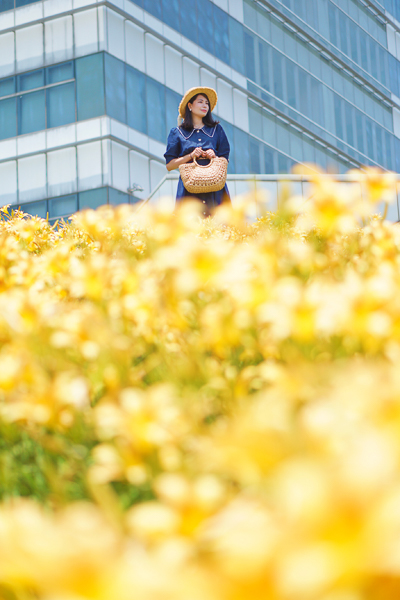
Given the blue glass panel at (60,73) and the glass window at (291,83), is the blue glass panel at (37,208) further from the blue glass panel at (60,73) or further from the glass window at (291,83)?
the glass window at (291,83)

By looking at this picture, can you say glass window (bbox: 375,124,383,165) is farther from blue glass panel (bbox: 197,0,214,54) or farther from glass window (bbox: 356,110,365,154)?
blue glass panel (bbox: 197,0,214,54)

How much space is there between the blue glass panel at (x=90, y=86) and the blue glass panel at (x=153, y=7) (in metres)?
2.77

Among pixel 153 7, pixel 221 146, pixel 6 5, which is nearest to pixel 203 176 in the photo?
pixel 221 146

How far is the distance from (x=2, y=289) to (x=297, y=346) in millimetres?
1054

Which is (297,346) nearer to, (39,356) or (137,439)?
(137,439)

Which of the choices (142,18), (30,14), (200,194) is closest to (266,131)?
(142,18)

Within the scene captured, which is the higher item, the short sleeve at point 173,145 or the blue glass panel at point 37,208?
the blue glass panel at point 37,208

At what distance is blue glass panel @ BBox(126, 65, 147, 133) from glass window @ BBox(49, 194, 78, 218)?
3.00 meters

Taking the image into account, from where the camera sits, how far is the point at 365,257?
7.09 feet

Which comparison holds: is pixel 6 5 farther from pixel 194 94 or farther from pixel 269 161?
pixel 194 94

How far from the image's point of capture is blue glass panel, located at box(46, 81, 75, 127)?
2119 cm

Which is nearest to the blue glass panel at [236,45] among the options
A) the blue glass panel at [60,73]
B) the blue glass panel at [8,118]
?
the blue glass panel at [60,73]

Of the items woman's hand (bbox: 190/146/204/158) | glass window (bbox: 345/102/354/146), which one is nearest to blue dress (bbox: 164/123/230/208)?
woman's hand (bbox: 190/146/204/158)

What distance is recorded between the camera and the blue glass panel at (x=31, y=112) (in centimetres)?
2191
